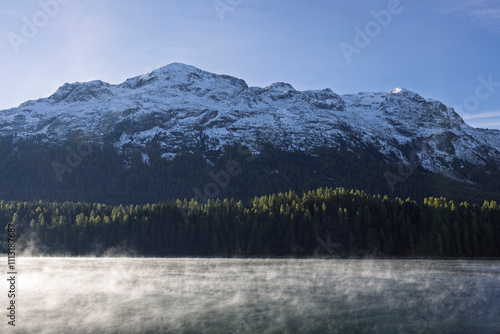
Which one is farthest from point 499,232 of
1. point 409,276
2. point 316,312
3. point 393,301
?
point 316,312

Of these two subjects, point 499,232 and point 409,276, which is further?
point 499,232

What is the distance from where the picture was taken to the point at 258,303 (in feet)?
251

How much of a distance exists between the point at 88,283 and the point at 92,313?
38.7 m

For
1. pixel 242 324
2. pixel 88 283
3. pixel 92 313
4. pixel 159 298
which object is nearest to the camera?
pixel 242 324

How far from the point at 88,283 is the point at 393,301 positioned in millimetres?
62363

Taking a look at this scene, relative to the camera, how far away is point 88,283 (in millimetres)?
105062

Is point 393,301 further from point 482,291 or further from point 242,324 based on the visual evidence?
point 242,324

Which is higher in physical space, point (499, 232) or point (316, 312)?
point (499, 232)

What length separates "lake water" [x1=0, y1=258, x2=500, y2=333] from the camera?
59.7m

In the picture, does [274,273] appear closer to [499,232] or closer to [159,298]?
[159,298]

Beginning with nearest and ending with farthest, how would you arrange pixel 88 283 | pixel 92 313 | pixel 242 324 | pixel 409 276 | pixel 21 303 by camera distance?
pixel 242 324, pixel 92 313, pixel 21 303, pixel 88 283, pixel 409 276

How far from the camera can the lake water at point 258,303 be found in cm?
5969

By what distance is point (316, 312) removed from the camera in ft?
226

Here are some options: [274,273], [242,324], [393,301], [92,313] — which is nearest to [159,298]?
[92,313]
